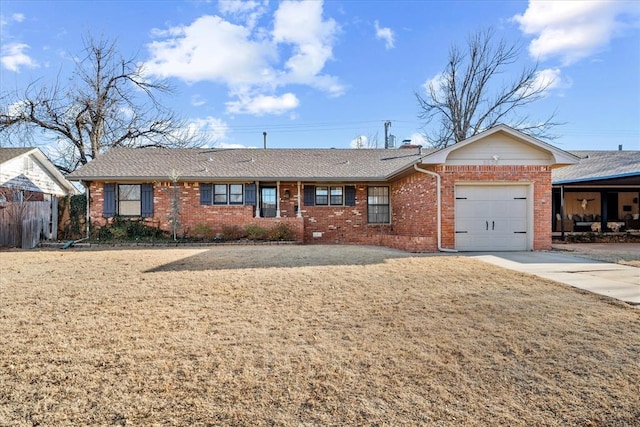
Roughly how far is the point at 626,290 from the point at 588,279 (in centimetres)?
79

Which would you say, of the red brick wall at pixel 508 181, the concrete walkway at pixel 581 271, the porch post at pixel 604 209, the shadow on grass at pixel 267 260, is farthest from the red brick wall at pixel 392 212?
the porch post at pixel 604 209

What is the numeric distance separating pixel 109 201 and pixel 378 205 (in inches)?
439

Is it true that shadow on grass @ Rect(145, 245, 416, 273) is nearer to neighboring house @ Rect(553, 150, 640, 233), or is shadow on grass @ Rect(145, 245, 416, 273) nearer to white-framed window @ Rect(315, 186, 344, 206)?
white-framed window @ Rect(315, 186, 344, 206)

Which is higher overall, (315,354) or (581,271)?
(581,271)

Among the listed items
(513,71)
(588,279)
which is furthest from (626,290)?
(513,71)

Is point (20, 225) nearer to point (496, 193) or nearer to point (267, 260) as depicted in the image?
point (267, 260)

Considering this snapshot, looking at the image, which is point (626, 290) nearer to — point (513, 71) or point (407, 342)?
point (407, 342)

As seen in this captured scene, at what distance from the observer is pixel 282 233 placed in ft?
44.9

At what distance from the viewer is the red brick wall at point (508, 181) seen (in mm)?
10711

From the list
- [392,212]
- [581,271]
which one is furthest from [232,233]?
[581,271]

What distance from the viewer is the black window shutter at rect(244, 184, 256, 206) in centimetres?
1472

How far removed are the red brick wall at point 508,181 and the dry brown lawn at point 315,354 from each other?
4895 mm

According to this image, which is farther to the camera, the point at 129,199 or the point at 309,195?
the point at 309,195

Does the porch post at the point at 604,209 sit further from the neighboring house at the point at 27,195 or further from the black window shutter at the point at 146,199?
the neighboring house at the point at 27,195
